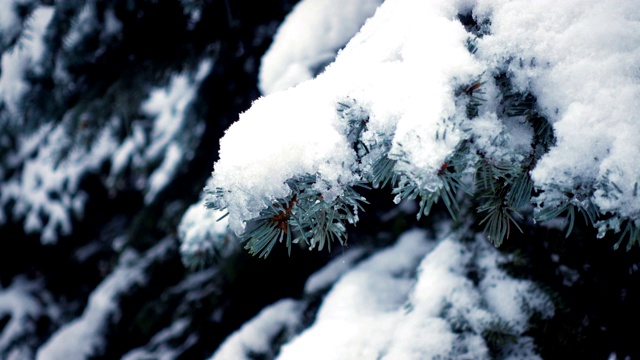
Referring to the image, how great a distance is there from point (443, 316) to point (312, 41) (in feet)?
2.95

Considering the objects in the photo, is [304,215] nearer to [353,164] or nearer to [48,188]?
[353,164]

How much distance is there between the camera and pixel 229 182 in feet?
2.08

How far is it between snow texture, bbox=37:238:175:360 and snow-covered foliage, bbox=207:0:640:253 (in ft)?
6.13

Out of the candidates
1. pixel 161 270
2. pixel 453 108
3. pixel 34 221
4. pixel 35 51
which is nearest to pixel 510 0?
pixel 453 108

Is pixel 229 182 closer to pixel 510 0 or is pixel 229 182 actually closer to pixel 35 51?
pixel 510 0

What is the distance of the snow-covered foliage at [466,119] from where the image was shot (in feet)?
1.73

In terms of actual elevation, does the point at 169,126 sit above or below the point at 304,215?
above

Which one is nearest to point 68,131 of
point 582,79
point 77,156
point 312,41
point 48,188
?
point 77,156

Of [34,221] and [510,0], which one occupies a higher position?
[34,221]

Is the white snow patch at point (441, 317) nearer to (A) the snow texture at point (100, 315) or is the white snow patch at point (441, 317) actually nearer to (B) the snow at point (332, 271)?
(B) the snow at point (332, 271)

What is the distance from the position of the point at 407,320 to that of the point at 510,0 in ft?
2.89

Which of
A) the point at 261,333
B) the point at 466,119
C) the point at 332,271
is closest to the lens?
the point at 466,119

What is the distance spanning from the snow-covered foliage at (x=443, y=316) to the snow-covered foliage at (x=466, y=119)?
53 cm

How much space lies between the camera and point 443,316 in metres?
1.15
